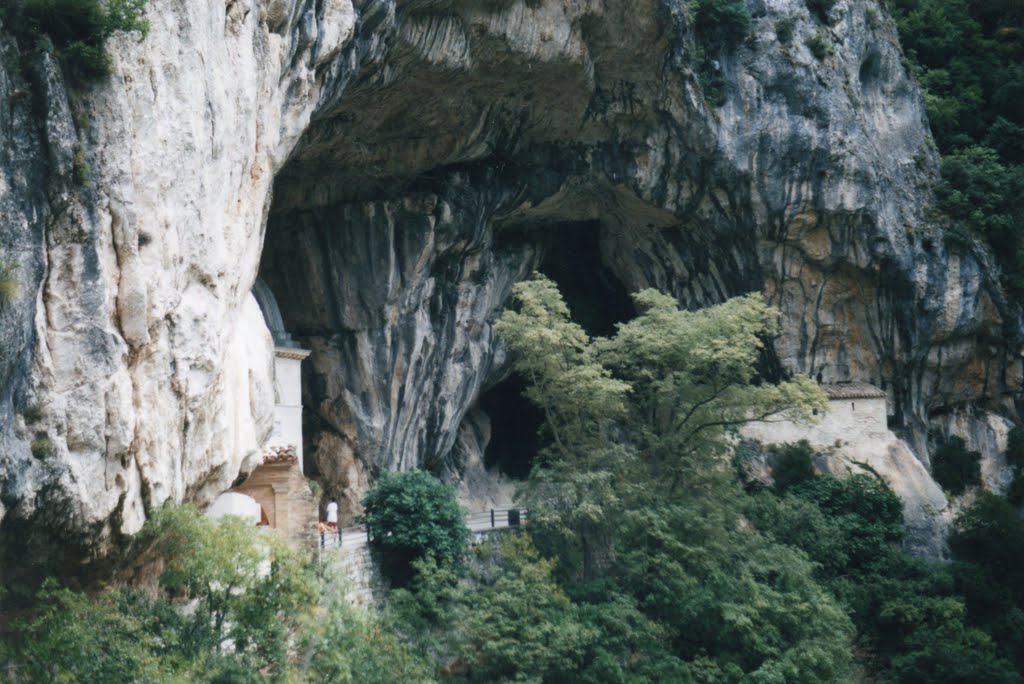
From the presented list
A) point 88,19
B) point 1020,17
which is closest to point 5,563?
point 88,19

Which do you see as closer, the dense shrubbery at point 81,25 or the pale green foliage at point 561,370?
the dense shrubbery at point 81,25

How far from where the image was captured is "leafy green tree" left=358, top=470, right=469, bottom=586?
23.0 meters

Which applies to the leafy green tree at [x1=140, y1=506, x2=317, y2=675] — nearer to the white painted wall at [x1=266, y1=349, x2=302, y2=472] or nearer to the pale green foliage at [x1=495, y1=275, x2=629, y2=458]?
the white painted wall at [x1=266, y1=349, x2=302, y2=472]

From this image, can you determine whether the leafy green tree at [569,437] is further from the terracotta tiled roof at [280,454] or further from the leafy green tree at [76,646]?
the leafy green tree at [76,646]

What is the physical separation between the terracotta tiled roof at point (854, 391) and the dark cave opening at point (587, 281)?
6582 mm

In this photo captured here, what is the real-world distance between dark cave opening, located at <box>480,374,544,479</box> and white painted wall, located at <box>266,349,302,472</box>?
10.3 m

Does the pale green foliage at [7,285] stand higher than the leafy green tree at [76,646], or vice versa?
the pale green foliage at [7,285]

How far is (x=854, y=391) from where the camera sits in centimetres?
3478

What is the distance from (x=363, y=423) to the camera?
96.0ft

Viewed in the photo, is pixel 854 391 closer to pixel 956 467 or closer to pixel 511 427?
pixel 956 467

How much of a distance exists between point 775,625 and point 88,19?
719 inches

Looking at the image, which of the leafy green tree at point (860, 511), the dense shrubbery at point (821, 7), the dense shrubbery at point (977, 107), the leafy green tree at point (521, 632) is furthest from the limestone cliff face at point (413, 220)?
the leafy green tree at point (521, 632)

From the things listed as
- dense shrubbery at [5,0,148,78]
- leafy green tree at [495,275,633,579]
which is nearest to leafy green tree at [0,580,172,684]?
dense shrubbery at [5,0,148,78]

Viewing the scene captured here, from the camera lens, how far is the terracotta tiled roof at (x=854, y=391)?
3472 centimetres
